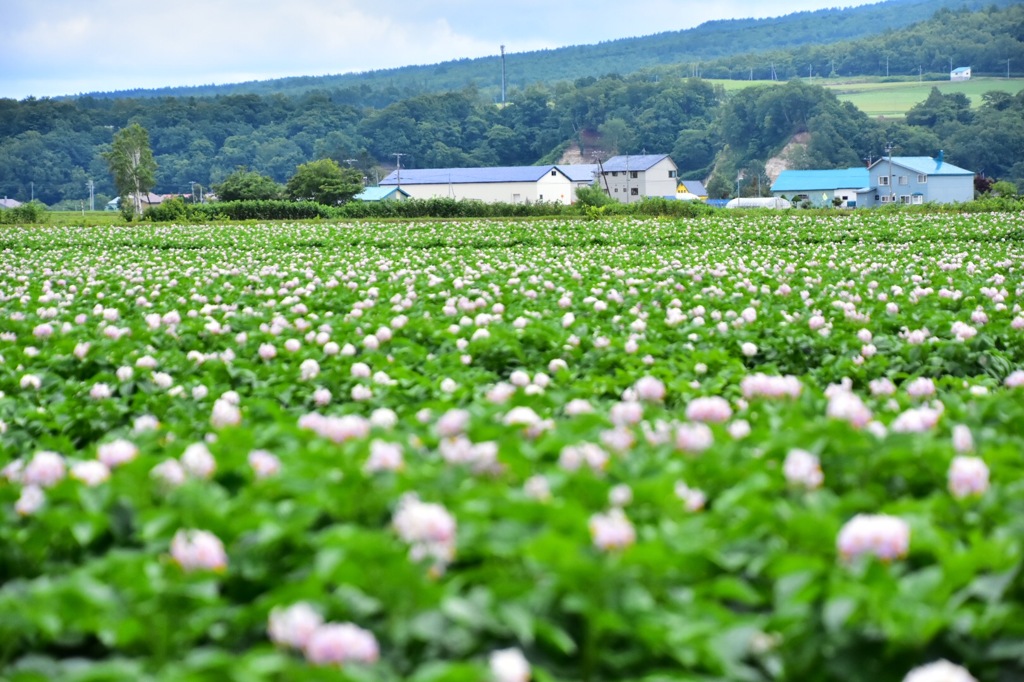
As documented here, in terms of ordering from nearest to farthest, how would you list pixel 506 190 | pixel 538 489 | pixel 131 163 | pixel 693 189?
pixel 538 489 → pixel 131 163 → pixel 506 190 → pixel 693 189

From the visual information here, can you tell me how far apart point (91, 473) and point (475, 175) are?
101m

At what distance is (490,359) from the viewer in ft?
22.7

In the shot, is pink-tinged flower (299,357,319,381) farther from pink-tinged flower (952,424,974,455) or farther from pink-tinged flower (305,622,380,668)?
pink-tinged flower (305,622,380,668)

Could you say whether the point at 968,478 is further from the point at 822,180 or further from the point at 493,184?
the point at 822,180

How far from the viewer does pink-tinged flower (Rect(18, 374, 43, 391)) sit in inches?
236

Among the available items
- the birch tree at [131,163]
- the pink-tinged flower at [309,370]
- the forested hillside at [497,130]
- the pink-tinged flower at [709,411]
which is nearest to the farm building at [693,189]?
the forested hillside at [497,130]

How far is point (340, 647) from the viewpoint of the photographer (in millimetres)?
2010

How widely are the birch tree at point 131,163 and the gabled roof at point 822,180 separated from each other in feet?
190

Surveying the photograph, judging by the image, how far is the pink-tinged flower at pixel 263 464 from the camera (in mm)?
3012

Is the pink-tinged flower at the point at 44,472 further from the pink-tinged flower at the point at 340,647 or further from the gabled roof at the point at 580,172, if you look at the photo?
the gabled roof at the point at 580,172

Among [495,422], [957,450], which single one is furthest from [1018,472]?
[495,422]

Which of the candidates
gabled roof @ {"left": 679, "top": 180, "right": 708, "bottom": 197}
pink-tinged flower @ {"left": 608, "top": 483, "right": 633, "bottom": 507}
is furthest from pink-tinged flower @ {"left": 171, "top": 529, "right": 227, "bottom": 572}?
gabled roof @ {"left": 679, "top": 180, "right": 708, "bottom": 197}

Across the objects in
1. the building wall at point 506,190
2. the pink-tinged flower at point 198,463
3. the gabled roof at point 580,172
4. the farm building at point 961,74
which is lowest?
the building wall at point 506,190

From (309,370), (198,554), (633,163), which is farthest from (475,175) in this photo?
(198,554)
